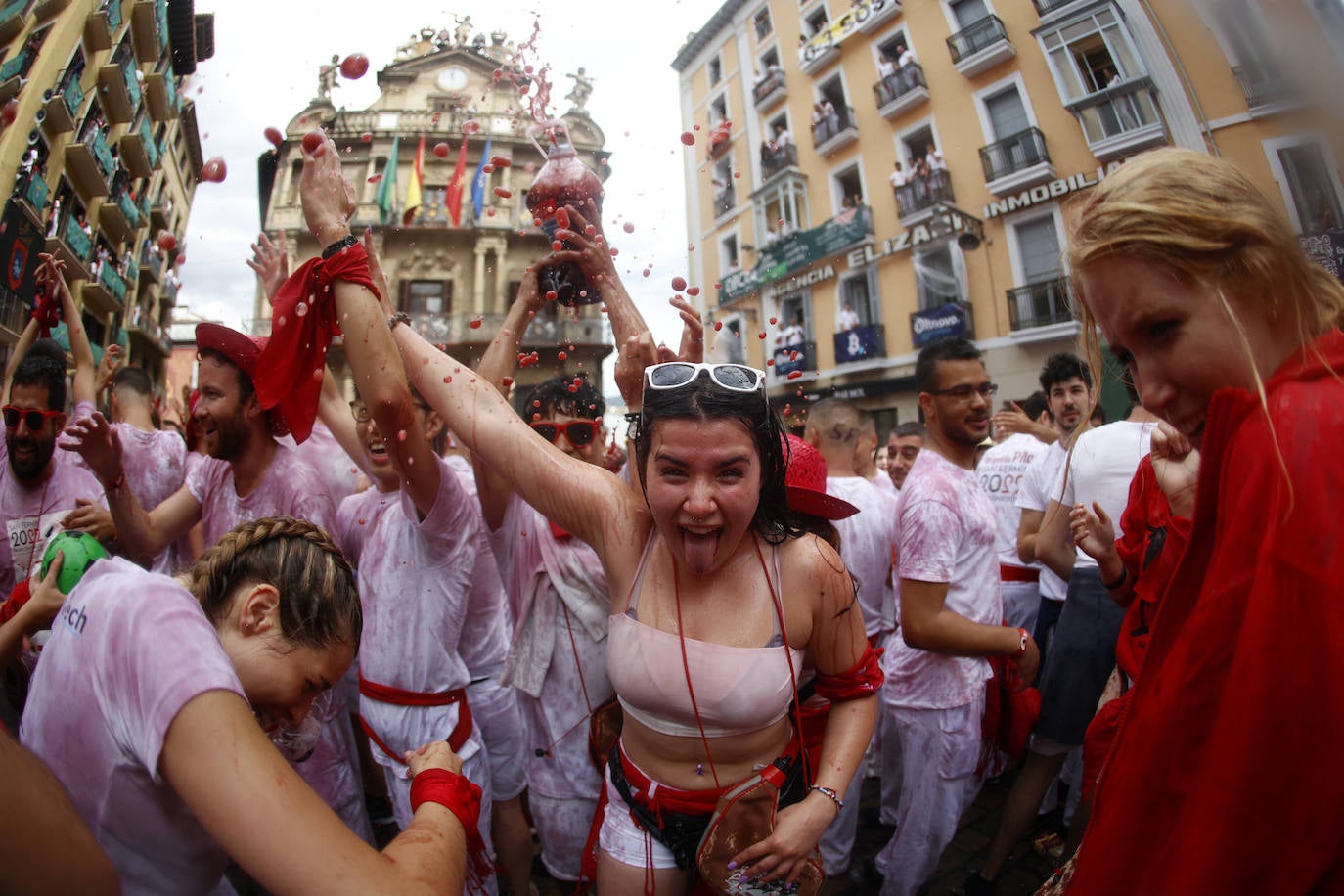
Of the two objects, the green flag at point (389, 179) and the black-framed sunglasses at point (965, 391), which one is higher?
the green flag at point (389, 179)

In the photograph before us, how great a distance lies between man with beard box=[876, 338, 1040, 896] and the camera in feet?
8.84

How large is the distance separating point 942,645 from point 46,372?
4582 mm

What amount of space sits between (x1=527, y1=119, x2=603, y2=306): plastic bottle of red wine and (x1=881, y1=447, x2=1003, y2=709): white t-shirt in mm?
1727

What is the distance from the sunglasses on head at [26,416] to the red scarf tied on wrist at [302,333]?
2.07m

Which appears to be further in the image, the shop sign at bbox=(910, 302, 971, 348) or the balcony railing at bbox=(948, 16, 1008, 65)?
the shop sign at bbox=(910, 302, 971, 348)

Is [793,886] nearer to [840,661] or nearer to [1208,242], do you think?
[840,661]

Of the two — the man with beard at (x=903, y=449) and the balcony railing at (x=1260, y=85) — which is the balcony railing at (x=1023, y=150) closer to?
the balcony railing at (x=1260, y=85)

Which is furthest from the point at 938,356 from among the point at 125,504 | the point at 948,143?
the point at 948,143

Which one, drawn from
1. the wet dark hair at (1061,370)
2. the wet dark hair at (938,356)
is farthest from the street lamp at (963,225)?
the wet dark hair at (938,356)

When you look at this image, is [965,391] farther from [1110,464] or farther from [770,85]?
[770,85]

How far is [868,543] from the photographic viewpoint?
12.6ft

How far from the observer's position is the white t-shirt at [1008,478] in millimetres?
4473

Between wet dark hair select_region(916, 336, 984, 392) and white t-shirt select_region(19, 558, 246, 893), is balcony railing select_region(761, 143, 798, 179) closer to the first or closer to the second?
wet dark hair select_region(916, 336, 984, 392)

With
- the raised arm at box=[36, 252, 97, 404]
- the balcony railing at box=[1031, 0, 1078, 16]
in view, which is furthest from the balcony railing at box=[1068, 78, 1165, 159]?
the raised arm at box=[36, 252, 97, 404]
